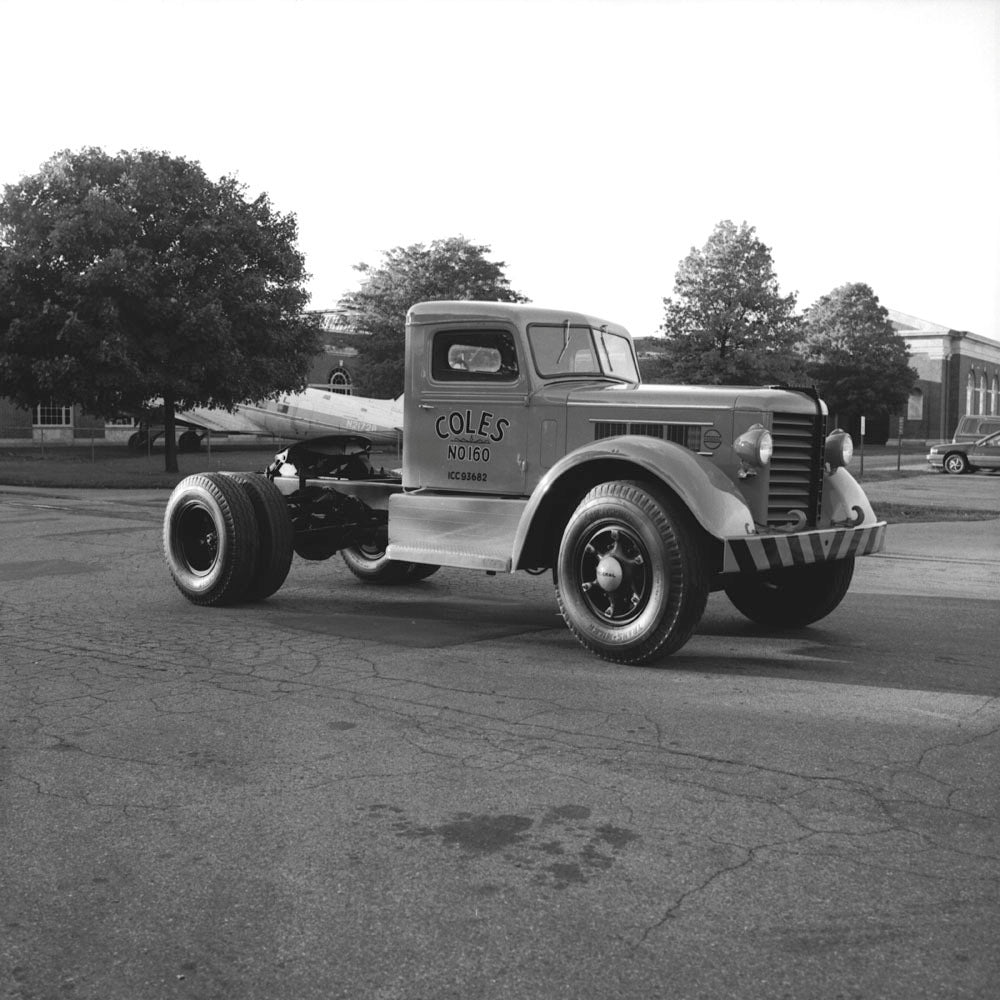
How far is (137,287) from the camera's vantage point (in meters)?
27.1

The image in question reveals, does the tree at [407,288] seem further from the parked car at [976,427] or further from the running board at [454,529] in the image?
the running board at [454,529]

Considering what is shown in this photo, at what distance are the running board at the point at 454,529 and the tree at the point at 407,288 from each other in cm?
4997

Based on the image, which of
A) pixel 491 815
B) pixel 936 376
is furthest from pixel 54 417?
pixel 936 376

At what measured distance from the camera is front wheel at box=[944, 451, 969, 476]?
3512 centimetres

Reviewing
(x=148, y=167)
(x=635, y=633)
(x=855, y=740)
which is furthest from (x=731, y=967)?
Result: (x=148, y=167)

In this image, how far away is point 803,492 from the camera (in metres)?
7.43

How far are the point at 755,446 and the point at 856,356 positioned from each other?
2410 inches

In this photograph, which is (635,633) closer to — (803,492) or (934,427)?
(803,492)

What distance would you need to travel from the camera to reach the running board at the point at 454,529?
25.1 ft

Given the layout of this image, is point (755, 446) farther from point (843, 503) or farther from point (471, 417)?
point (471, 417)

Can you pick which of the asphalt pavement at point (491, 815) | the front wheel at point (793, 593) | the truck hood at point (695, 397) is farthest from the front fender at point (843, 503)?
the asphalt pavement at point (491, 815)

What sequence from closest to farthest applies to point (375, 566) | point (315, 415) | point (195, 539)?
point (195, 539) → point (375, 566) → point (315, 415)

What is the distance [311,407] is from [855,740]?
4448 centimetres

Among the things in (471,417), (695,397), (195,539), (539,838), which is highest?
(695,397)
